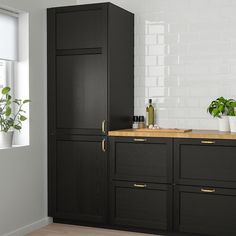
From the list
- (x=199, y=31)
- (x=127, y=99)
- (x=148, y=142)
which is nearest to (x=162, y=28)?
(x=199, y=31)

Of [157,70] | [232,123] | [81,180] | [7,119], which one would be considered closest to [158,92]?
[157,70]

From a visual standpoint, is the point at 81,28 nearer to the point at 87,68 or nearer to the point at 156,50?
the point at 87,68

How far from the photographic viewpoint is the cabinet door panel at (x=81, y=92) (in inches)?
191

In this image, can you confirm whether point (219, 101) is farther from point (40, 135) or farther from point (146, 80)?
point (40, 135)

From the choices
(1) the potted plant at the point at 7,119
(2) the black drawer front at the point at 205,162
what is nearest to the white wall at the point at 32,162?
(1) the potted plant at the point at 7,119

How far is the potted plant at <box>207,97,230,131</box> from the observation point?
15.4 feet

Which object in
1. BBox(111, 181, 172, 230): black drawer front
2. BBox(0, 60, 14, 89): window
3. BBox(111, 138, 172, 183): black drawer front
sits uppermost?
BBox(0, 60, 14, 89): window

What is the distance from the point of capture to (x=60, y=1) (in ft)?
17.4

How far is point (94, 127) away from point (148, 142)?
1.85 feet

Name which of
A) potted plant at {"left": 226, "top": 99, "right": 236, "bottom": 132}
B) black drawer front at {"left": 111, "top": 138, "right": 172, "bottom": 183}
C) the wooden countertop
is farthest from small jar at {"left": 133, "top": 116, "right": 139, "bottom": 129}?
potted plant at {"left": 226, "top": 99, "right": 236, "bottom": 132}

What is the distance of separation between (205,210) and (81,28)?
2094 mm

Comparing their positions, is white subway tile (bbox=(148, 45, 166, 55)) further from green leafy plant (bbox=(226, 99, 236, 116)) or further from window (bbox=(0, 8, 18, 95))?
window (bbox=(0, 8, 18, 95))

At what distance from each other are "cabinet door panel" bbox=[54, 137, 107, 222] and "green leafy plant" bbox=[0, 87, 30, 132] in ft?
1.66

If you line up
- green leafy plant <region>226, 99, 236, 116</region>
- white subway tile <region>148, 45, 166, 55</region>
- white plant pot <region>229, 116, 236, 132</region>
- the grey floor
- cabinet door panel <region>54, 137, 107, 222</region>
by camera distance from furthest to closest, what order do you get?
white subway tile <region>148, 45, 166, 55</region> < cabinet door panel <region>54, 137, 107, 222</region> < the grey floor < green leafy plant <region>226, 99, 236, 116</region> < white plant pot <region>229, 116, 236, 132</region>
